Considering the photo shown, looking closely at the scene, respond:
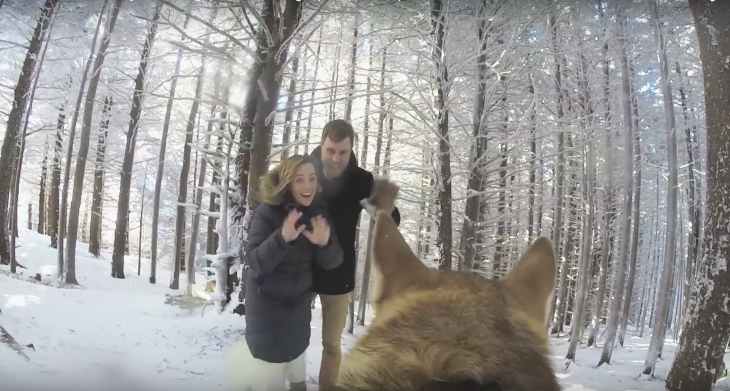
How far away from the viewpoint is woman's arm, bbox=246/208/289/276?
56 cm

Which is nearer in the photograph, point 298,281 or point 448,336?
point 448,336

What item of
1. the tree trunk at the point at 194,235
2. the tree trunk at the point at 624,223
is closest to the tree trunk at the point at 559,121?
the tree trunk at the point at 624,223

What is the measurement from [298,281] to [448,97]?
517 mm

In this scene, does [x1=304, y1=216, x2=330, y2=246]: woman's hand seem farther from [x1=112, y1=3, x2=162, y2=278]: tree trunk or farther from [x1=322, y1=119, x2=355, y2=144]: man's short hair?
[x1=112, y1=3, x2=162, y2=278]: tree trunk

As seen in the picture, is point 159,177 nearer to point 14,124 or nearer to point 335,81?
point 14,124

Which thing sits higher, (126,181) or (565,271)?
(126,181)

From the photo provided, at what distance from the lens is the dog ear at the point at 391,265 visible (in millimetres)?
519

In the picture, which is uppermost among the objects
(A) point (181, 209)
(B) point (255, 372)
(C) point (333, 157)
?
(C) point (333, 157)

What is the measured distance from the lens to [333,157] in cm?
66

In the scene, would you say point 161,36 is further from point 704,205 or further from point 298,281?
point 704,205

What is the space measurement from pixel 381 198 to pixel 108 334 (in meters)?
0.50

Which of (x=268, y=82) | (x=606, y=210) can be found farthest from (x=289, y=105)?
(x=606, y=210)

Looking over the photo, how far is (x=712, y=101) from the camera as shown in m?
0.68

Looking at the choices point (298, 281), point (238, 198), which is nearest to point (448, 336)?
point (298, 281)
